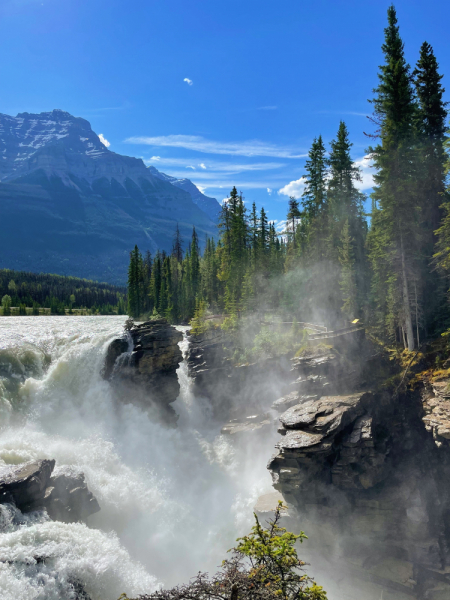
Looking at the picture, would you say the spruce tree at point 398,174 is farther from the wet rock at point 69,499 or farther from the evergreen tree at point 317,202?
the wet rock at point 69,499

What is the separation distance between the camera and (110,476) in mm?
25516

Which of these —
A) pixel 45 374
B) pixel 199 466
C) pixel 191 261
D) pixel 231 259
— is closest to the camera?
pixel 199 466

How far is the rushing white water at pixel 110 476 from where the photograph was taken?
54.6 ft

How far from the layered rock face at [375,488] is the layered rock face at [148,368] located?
14752 millimetres

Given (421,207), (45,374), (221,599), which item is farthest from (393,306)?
(45,374)

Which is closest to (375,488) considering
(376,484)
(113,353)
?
(376,484)

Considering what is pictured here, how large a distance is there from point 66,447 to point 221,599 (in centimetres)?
2269

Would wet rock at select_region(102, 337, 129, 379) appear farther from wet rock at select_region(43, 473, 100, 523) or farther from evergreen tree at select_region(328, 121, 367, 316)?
evergreen tree at select_region(328, 121, 367, 316)

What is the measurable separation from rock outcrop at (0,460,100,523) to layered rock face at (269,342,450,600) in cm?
Result: 1194

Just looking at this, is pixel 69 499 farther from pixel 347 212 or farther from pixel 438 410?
pixel 347 212

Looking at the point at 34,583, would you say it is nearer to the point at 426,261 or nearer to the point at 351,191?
the point at 426,261

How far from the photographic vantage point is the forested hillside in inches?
1062

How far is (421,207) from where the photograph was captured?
1098 inches

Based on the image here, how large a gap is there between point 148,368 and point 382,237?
24.5 metres
